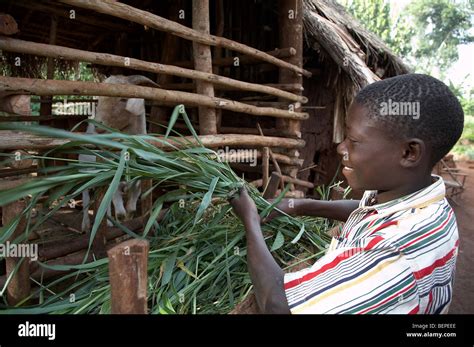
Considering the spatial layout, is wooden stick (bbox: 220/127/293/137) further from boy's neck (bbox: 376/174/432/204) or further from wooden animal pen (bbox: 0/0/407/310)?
boy's neck (bbox: 376/174/432/204)

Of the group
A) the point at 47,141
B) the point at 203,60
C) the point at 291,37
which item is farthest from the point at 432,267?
the point at 291,37

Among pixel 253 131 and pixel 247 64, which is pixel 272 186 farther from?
pixel 247 64

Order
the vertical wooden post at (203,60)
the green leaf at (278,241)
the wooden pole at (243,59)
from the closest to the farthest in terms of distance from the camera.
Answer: the green leaf at (278,241) → the vertical wooden post at (203,60) → the wooden pole at (243,59)

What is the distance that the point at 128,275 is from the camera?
3.22 feet

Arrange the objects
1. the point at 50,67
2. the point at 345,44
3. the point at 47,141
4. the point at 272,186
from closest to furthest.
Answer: the point at 47,141
the point at 272,186
the point at 345,44
the point at 50,67

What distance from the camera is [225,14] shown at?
530 cm

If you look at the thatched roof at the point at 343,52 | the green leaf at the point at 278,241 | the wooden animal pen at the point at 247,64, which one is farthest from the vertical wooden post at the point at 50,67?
the green leaf at the point at 278,241

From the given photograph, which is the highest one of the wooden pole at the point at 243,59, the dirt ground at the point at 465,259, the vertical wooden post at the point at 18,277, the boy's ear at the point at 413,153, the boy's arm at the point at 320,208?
the wooden pole at the point at 243,59

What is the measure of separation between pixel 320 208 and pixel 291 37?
3.06 metres

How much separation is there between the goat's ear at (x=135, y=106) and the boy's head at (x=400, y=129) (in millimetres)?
2398

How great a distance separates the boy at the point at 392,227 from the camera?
972 millimetres

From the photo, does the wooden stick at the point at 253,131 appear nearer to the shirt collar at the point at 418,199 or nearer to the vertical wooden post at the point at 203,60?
the vertical wooden post at the point at 203,60
